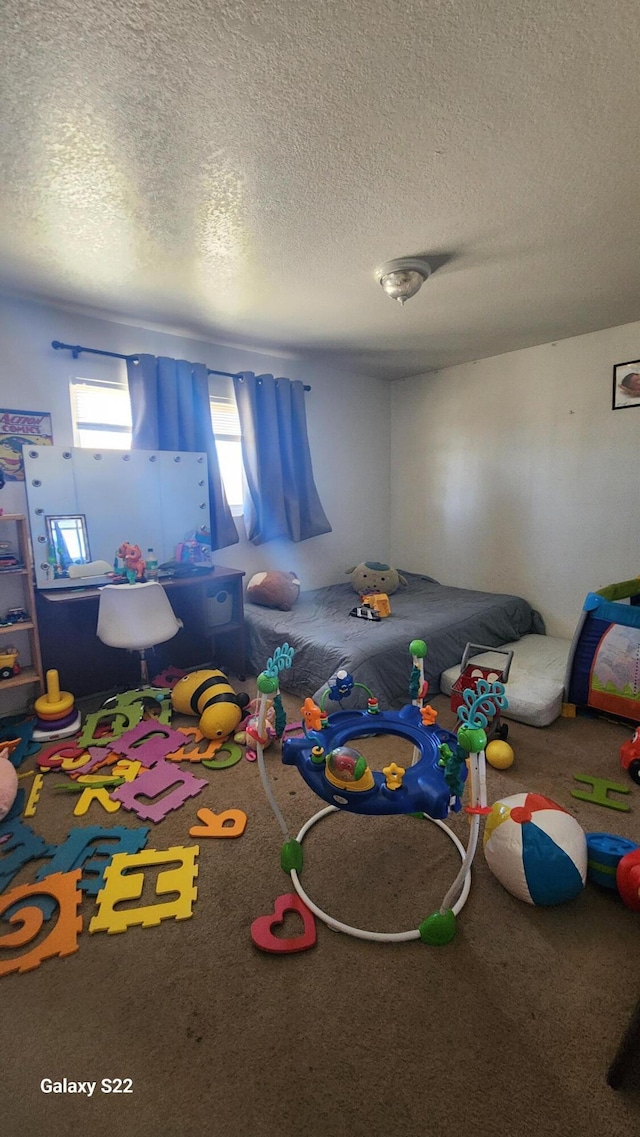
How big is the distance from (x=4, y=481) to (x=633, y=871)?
10.1ft

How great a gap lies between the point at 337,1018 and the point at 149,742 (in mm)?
1485

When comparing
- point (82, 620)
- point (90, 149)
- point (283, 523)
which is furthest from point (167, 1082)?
point (283, 523)

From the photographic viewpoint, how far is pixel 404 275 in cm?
206

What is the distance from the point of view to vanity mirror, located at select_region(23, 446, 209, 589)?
2471mm

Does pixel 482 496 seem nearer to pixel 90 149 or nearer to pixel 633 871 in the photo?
pixel 633 871

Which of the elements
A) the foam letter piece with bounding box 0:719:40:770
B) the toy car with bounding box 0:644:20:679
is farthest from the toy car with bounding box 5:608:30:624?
the foam letter piece with bounding box 0:719:40:770

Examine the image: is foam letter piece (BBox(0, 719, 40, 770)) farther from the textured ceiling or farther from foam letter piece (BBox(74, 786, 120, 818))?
the textured ceiling

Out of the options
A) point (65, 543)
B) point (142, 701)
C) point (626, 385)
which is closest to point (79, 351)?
point (65, 543)

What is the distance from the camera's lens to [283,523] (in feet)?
11.6

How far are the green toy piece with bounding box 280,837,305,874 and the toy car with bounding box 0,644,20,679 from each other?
1.73 metres

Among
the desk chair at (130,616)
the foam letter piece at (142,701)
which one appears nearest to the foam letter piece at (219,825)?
the foam letter piece at (142,701)

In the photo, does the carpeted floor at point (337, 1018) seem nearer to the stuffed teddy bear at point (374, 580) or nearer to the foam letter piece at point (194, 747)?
the foam letter piece at point (194, 747)

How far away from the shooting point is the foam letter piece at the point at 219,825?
1649 mm

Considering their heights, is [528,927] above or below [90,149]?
below
